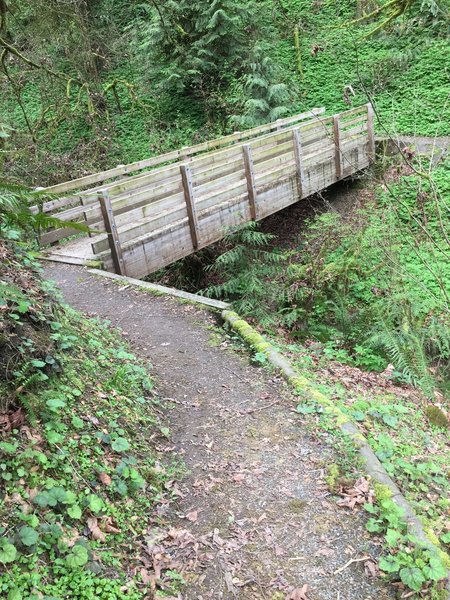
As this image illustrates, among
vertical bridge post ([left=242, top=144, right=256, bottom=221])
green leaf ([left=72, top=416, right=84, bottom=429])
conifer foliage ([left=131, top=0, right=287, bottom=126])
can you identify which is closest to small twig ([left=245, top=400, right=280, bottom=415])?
green leaf ([left=72, top=416, right=84, bottom=429])

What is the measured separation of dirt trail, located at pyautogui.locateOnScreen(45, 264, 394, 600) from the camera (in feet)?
10.3

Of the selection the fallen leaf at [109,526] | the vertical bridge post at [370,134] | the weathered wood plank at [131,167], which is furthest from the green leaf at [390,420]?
the vertical bridge post at [370,134]

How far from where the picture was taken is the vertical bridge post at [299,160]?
443 inches

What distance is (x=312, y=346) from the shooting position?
7223 millimetres

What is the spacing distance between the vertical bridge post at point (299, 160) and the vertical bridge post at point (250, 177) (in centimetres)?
174

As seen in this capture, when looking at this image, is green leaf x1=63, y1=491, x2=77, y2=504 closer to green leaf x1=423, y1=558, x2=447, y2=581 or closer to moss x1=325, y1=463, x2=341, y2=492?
moss x1=325, y1=463, x2=341, y2=492

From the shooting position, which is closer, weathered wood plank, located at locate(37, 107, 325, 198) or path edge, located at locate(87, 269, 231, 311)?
path edge, located at locate(87, 269, 231, 311)

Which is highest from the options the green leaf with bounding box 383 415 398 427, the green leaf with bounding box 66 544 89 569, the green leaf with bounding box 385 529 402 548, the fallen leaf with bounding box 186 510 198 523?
the green leaf with bounding box 66 544 89 569

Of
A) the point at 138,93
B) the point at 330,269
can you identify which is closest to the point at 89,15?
the point at 138,93

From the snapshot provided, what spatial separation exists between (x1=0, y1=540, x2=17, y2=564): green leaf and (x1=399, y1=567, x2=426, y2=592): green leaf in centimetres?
224

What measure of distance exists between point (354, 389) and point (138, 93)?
1730cm

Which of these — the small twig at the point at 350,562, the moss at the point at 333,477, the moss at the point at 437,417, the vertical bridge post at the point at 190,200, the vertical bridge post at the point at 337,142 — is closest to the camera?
the small twig at the point at 350,562

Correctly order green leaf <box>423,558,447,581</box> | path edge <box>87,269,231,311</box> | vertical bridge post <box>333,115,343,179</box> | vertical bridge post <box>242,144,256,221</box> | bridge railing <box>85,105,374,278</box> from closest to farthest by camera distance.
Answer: green leaf <box>423,558,447,581</box> < path edge <box>87,269,231,311</box> < bridge railing <box>85,105,374,278</box> < vertical bridge post <box>242,144,256,221</box> < vertical bridge post <box>333,115,343,179</box>

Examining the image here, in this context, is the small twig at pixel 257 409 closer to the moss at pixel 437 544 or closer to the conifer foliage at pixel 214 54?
the moss at pixel 437 544
